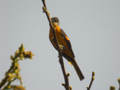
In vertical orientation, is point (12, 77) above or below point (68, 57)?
above

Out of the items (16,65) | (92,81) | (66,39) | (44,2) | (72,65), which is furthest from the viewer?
(66,39)

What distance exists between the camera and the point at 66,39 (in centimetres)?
618

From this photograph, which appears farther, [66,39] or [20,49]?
[66,39]

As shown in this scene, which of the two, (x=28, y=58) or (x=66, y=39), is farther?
(x=66, y=39)

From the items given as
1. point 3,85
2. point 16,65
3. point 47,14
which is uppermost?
point 47,14

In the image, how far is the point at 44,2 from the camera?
88.4 inches

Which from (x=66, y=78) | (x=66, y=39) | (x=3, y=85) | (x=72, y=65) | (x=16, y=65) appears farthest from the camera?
(x=66, y=39)

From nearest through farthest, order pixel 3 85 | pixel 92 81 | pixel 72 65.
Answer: pixel 3 85 → pixel 92 81 → pixel 72 65

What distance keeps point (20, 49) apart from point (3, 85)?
34 centimetres

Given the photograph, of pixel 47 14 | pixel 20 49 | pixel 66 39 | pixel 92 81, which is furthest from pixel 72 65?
pixel 20 49

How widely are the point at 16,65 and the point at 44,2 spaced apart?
36.4 inches

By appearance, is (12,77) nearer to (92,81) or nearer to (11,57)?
(11,57)

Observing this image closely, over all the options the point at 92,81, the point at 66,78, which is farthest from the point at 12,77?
the point at 92,81

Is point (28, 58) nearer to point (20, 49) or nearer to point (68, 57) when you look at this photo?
point (20, 49)
